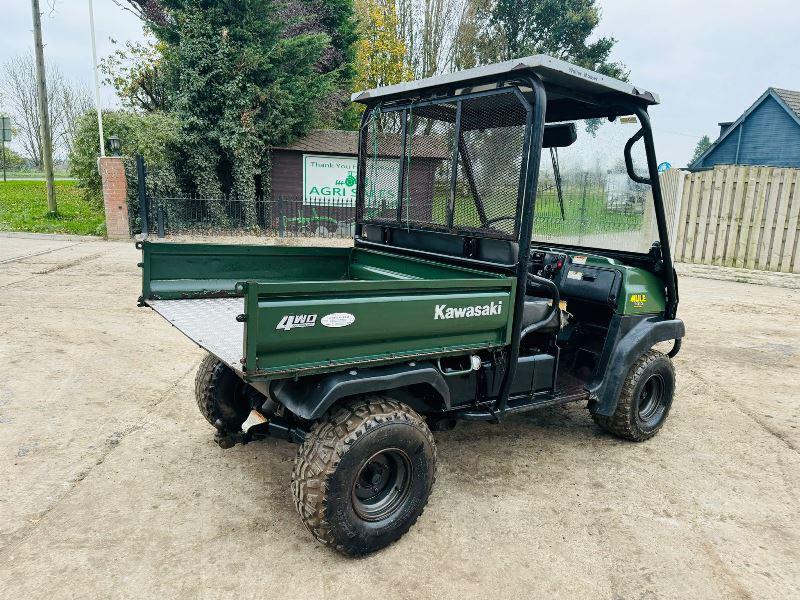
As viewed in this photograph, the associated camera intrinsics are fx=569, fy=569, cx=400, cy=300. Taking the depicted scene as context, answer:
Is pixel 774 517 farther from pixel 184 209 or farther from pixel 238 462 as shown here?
pixel 184 209

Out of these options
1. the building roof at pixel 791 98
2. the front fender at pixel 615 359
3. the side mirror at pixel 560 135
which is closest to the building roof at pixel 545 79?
the side mirror at pixel 560 135

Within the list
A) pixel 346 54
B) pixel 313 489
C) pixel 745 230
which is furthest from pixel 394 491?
pixel 346 54

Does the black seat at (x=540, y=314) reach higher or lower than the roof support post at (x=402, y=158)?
lower

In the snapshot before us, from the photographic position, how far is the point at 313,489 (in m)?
2.54

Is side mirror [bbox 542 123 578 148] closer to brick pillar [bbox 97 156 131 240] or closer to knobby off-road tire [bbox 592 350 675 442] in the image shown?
knobby off-road tire [bbox 592 350 675 442]

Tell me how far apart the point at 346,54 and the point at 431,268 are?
18881 mm

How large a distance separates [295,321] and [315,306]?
0.11 meters

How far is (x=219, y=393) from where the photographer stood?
361 cm

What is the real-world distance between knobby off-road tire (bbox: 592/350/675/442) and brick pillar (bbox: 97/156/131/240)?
13440 millimetres

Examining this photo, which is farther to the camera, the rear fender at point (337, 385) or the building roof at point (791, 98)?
the building roof at point (791, 98)

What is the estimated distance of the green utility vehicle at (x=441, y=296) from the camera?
2.57 m

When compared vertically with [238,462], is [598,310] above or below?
above

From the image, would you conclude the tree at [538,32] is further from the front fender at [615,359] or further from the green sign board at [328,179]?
the front fender at [615,359]

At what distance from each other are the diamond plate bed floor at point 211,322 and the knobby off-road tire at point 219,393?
0.33 m
